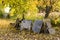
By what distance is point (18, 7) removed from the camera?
35.2ft

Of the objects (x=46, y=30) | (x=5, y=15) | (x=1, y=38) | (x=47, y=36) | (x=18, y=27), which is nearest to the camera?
(x=1, y=38)

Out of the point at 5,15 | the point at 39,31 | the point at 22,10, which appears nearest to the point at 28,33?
the point at 39,31

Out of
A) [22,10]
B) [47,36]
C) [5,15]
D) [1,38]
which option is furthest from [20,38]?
[5,15]

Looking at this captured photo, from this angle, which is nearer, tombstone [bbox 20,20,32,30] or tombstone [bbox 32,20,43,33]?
tombstone [bbox 32,20,43,33]

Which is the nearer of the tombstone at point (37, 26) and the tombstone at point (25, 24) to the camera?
the tombstone at point (37, 26)

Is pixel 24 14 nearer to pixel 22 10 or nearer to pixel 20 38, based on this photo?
pixel 22 10

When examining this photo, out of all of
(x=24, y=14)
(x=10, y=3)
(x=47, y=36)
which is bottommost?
(x=47, y=36)

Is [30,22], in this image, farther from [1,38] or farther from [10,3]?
[1,38]

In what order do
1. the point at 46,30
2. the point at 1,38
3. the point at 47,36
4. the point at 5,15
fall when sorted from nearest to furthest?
the point at 1,38, the point at 47,36, the point at 46,30, the point at 5,15

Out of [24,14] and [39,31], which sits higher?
[24,14]

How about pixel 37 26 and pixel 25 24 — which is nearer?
pixel 37 26

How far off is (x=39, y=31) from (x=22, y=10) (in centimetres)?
149

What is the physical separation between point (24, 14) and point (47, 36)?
2.46 meters

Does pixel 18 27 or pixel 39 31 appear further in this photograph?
pixel 18 27
